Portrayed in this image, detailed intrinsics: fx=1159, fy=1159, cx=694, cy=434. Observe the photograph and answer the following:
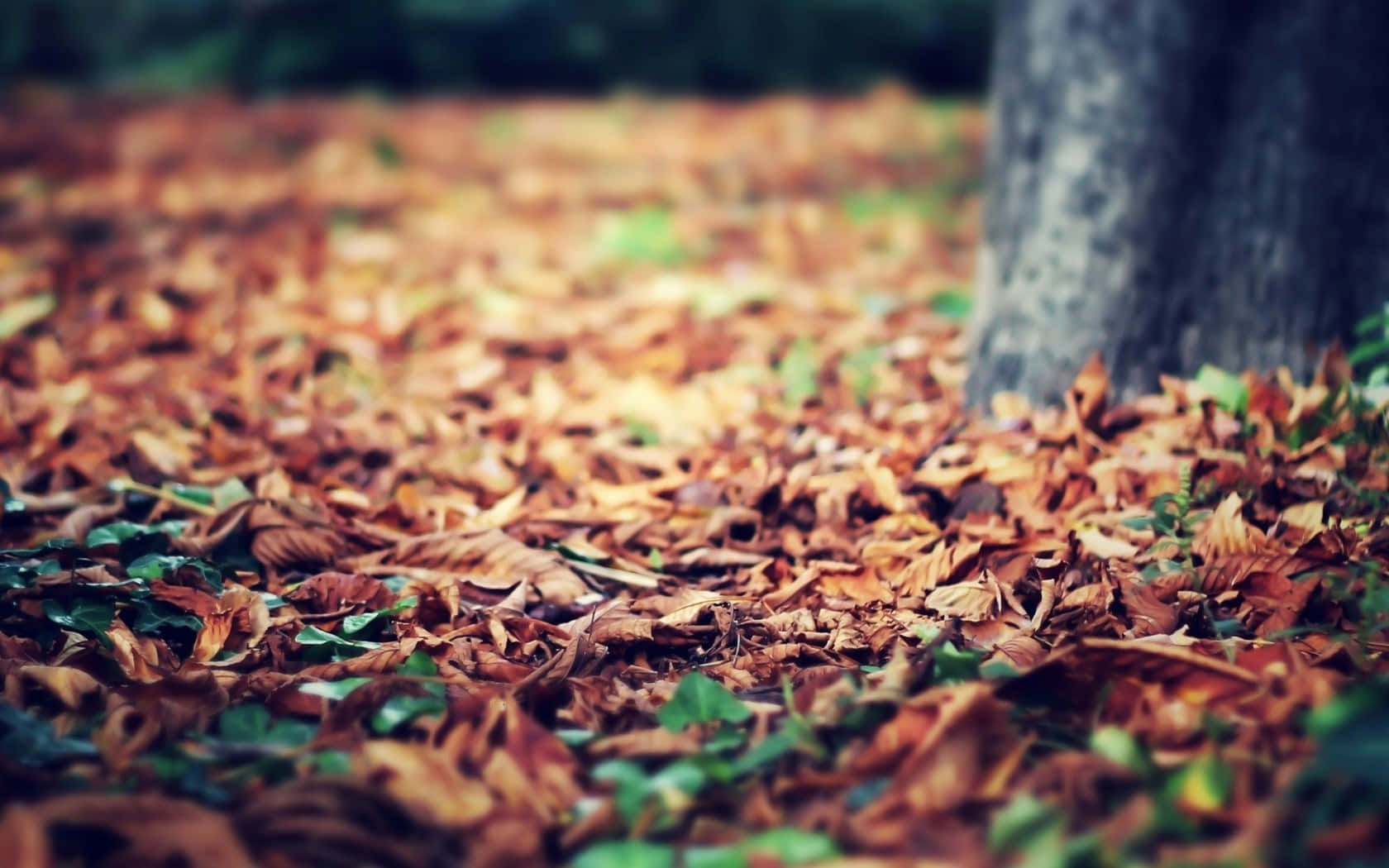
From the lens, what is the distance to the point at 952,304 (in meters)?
3.52

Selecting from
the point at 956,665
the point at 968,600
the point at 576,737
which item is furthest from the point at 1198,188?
the point at 576,737

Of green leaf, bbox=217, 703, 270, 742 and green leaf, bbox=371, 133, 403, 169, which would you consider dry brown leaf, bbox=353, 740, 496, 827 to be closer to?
green leaf, bbox=217, 703, 270, 742

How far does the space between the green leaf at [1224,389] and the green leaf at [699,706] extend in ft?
4.33

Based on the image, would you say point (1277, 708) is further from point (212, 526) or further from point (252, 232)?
point (252, 232)

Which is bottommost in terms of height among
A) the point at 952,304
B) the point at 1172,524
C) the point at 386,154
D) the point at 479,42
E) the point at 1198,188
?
the point at 1172,524

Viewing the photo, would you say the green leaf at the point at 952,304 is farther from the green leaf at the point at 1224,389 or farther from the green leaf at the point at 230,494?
the green leaf at the point at 230,494

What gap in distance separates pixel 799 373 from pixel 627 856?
5.95 ft

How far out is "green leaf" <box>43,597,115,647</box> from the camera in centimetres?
181

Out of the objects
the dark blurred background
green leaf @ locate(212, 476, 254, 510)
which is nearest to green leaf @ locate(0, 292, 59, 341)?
green leaf @ locate(212, 476, 254, 510)

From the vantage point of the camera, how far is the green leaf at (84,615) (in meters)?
1.81

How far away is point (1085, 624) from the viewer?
1.79 m

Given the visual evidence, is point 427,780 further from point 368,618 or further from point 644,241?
point 644,241

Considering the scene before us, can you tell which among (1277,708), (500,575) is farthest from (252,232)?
(1277,708)

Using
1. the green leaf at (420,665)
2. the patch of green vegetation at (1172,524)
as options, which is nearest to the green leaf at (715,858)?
the green leaf at (420,665)
